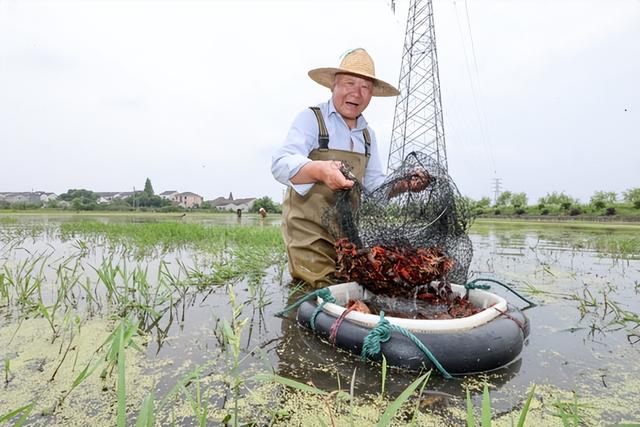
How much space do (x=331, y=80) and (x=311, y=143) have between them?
0.81 meters

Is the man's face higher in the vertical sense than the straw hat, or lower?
lower

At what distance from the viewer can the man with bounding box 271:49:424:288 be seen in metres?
2.98

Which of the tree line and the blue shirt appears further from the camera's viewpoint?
the tree line

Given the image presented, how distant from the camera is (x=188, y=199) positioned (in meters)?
90.2

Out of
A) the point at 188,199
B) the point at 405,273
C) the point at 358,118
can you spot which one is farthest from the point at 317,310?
the point at 188,199

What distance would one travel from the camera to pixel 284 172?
285 centimetres

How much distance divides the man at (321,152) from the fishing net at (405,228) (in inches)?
10.7

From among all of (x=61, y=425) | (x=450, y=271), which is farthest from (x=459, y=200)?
(x=61, y=425)

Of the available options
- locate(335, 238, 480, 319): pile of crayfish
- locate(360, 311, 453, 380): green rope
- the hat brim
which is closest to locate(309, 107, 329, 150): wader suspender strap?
the hat brim

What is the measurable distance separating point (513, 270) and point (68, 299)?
17.2ft

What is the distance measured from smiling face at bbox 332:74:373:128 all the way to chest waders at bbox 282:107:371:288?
24 cm

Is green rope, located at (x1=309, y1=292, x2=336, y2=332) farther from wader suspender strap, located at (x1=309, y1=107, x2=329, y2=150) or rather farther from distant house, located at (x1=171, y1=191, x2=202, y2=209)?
distant house, located at (x1=171, y1=191, x2=202, y2=209)

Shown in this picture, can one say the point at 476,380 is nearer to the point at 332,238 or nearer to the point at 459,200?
the point at 459,200

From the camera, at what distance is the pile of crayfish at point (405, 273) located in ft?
7.47
